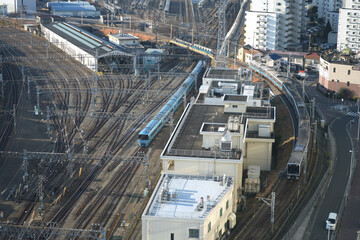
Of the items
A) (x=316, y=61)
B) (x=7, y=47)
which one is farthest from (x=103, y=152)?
(x=7, y=47)

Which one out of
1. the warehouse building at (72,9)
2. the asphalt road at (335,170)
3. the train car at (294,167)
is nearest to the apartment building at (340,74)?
the asphalt road at (335,170)

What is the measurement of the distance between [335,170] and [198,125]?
6.29 m

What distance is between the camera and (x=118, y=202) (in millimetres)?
24500

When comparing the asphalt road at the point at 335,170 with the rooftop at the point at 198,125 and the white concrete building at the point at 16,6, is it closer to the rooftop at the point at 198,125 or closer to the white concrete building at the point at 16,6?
the rooftop at the point at 198,125

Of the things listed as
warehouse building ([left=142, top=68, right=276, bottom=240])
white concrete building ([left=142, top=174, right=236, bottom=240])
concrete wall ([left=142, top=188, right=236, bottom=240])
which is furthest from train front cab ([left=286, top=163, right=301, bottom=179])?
concrete wall ([left=142, top=188, right=236, bottom=240])

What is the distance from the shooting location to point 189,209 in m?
19.3

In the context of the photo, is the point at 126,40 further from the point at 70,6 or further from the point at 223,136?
the point at 223,136

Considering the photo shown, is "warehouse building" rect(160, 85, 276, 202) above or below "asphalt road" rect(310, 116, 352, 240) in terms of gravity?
above

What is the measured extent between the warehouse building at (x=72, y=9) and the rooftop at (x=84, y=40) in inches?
427

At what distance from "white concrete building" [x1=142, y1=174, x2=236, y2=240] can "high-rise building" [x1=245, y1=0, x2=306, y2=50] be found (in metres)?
29.5

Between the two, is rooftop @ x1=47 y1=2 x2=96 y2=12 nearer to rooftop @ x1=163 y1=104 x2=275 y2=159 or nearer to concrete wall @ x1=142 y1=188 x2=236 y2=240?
rooftop @ x1=163 y1=104 x2=275 y2=159

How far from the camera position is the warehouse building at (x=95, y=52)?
45250 mm

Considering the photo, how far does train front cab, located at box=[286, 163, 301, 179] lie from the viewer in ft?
81.1

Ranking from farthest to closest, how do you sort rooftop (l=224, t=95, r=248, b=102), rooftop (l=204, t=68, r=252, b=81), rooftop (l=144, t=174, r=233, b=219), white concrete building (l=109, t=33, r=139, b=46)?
white concrete building (l=109, t=33, r=139, b=46), rooftop (l=204, t=68, r=252, b=81), rooftop (l=224, t=95, r=248, b=102), rooftop (l=144, t=174, r=233, b=219)
